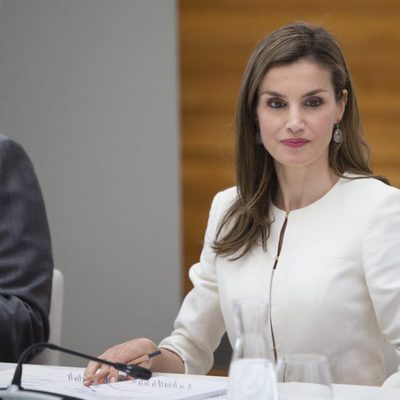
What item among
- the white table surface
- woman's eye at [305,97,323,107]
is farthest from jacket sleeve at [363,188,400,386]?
the white table surface

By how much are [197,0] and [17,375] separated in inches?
125

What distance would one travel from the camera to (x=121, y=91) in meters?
4.45

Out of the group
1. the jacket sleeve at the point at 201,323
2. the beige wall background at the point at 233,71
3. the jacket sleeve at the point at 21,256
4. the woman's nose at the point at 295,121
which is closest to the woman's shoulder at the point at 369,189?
the woman's nose at the point at 295,121

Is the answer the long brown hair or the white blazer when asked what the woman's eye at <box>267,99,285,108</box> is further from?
the white blazer

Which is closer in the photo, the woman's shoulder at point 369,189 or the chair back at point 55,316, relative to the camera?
the woman's shoulder at point 369,189

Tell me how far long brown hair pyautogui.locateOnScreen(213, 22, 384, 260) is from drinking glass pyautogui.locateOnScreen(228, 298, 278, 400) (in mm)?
1014

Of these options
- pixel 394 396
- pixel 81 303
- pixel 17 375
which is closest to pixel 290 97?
pixel 394 396

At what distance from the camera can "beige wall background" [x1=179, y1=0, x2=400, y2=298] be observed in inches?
170

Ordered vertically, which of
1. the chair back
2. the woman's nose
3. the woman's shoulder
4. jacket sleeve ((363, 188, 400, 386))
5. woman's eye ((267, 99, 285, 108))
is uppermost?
woman's eye ((267, 99, 285, 108))

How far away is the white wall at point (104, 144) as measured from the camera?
4.42 meters

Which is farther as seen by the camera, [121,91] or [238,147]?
[121,91]

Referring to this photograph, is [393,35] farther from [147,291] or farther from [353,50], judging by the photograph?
[147,291]

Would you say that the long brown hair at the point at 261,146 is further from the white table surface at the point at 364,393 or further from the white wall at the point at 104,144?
the white wall at the point at 104,144

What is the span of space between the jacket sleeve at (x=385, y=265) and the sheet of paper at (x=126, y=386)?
21.3 inches
